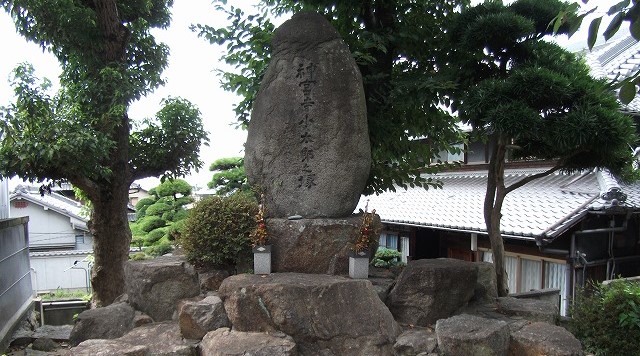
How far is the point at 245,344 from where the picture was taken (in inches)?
173

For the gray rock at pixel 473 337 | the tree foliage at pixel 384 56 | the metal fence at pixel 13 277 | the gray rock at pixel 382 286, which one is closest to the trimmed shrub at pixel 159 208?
the metal fence at pixel 13 277

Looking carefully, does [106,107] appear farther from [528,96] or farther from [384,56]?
[528,96]

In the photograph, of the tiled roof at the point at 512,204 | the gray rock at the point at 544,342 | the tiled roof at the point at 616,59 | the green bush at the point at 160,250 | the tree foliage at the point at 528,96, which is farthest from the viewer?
the green bush at the point at 160,250

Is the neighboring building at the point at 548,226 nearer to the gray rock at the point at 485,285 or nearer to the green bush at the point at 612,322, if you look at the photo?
the gray rock at the point at 485,285

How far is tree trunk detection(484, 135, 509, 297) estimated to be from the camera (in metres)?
6.48

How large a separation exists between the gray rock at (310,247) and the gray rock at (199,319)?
884mm

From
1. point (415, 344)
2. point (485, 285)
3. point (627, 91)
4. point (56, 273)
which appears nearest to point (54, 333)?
point (415, 344)

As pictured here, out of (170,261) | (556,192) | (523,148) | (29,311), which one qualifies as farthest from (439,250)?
(29,311)

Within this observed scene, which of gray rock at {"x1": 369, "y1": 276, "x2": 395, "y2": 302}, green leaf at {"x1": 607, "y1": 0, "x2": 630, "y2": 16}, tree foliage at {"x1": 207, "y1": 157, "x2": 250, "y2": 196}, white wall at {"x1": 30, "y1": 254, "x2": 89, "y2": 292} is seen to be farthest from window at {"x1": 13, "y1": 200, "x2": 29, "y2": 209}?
green leaf at {"x1": 607, "y1": 0, "x2": 630, "y2": 16}

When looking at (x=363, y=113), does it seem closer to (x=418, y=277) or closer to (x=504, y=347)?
(x=418, y=277)

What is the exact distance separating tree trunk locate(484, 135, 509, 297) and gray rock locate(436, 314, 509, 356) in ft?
6.96

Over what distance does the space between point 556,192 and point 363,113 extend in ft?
24.9

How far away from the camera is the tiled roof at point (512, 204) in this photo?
9484 mm

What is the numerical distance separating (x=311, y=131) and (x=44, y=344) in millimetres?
7618
